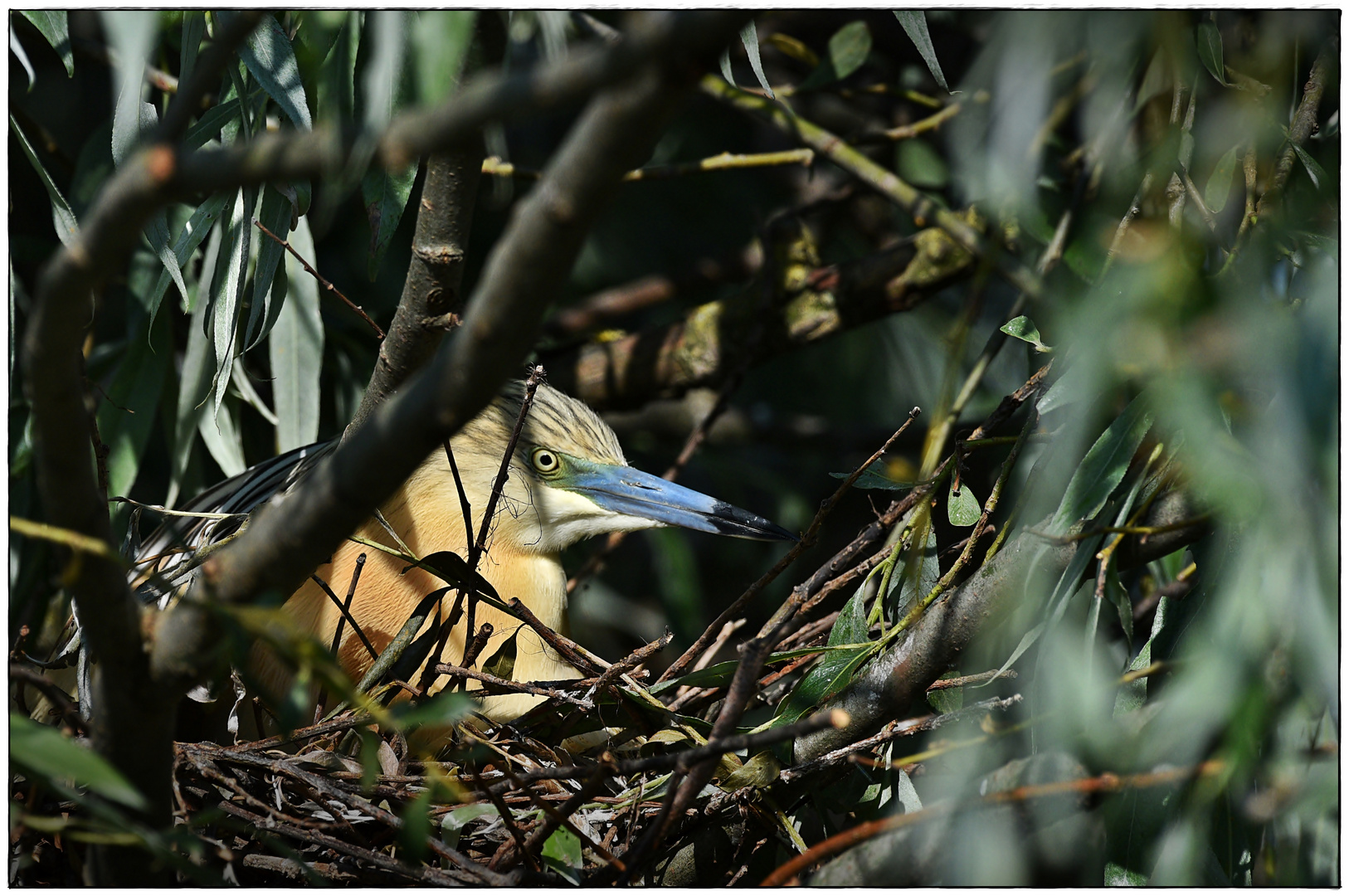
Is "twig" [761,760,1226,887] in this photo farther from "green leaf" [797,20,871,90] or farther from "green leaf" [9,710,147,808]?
"green leaf" [797,20,871,90]

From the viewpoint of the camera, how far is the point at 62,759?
77cm

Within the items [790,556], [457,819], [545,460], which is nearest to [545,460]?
[545,460]

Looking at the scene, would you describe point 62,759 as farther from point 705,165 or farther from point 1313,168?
point 705,165

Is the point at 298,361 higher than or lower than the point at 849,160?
lower

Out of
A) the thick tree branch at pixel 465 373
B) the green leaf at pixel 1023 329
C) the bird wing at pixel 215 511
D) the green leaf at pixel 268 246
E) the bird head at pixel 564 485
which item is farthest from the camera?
the bird head at pixel 564 485

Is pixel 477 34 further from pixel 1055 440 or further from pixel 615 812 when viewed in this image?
pixel 615 812

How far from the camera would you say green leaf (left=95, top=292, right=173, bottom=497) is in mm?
1948

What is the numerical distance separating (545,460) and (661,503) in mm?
247

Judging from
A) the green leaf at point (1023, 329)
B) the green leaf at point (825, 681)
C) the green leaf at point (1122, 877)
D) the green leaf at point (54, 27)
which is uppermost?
the green leaf at point (54, 27)

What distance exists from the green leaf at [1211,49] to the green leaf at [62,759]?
1.34 m

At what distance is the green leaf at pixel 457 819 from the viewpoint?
120 centimetres

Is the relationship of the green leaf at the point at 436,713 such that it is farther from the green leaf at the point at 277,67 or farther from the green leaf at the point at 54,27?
the green leaf at the point at 54,27

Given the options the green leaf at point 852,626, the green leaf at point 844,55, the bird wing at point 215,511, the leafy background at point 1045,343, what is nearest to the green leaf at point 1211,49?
the leafy background at point 1045,343

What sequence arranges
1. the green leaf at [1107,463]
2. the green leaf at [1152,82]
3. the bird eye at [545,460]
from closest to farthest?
the green leaf at [1107,463]
the green leaf at [1152,82]
the bird eye at [545,460]
